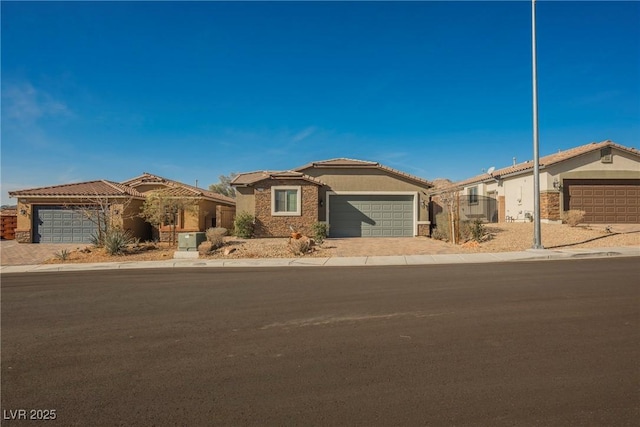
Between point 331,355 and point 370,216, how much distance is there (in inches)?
764

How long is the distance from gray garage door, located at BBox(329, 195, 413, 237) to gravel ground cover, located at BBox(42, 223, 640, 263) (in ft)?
9.29

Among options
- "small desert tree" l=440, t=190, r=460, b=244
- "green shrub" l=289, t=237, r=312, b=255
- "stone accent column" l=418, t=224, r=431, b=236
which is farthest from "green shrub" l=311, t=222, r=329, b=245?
"small desert tree" l=440, t=190, r=460, b=244

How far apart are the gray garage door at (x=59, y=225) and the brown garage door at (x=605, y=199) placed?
2941cm

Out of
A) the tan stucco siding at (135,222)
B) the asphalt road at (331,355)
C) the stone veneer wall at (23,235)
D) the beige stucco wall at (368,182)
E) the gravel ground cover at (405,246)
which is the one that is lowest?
the asphalt road at (331,355)

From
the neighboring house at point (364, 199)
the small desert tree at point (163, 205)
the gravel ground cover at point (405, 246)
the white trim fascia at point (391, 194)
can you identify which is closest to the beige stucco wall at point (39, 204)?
the small desert tree at point (163, 205)

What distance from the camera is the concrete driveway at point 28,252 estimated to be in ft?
54.7

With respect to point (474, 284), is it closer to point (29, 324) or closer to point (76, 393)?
point (76, 393)

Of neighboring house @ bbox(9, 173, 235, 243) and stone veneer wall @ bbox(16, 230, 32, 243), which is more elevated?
neighboring house @ bbox(9, 173, 235, 243)

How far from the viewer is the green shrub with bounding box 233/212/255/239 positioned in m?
21.9

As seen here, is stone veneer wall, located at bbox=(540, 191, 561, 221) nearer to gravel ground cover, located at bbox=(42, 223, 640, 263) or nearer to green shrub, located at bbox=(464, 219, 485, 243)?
gravel ground cover, located at bbox=(42, 223, 640, 263)

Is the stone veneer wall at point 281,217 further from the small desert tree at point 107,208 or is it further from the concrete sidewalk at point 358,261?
the small desert tree at point 107,208

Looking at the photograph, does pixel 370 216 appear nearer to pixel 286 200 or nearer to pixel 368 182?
pixel 368 182

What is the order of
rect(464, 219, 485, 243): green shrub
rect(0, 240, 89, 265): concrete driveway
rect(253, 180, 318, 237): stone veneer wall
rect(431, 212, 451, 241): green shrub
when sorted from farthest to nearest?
1. rect(253, 180, 318, 237): stone veneer wall
2. rect(431, 212, 451, 241): green shrub
3. rect(464, 219, 485, 243): green shrub
4. rect(0, 240, 89, 265): concrete driveway

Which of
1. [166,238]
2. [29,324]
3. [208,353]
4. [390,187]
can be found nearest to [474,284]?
[208,353]
